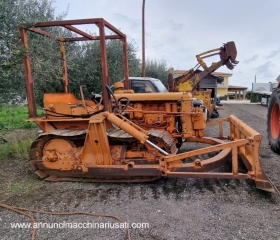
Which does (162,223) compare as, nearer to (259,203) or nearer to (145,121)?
(259,203)

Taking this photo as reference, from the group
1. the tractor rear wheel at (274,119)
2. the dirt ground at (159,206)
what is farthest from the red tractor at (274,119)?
the dirt ground at (159,206)

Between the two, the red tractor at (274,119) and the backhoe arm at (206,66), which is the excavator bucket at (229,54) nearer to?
the backhoe arm at (206,66)

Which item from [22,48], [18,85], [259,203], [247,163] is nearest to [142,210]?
[259,203]

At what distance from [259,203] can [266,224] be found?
48 cm

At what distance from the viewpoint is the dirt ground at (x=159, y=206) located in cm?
262

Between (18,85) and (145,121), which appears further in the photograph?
(18,85)

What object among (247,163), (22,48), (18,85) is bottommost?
(247,163)

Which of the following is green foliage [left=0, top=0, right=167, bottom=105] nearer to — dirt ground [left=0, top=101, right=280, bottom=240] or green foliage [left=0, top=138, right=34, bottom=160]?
green foliage [left=0, top=138, right=34, bottom=160]

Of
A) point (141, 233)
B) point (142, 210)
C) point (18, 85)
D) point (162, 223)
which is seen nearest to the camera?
point (141, 233)

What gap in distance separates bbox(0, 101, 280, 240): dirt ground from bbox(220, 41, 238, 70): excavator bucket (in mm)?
6187

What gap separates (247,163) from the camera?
150 inches

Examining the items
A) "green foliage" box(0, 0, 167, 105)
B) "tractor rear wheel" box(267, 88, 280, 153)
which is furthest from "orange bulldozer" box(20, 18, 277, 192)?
"tractor rear wheel" box(267, 88, 280, 153)

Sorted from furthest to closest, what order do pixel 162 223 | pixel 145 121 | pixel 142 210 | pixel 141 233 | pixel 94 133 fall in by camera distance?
pixel 145 121 < pixel 94 133 < pixel 142 210 < pixel 162 223 < pixel 141 233

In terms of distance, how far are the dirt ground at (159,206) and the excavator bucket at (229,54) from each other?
619cm
